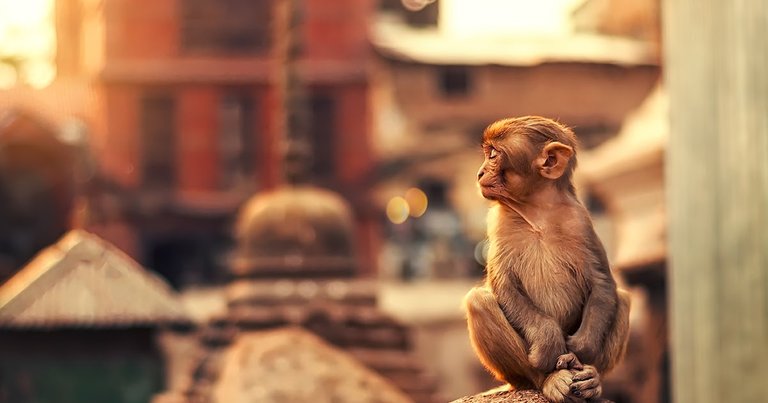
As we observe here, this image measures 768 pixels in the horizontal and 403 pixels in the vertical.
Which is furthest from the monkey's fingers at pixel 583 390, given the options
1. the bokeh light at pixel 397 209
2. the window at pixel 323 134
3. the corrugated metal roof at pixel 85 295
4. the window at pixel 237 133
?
the bokeh light at pixel 397 209

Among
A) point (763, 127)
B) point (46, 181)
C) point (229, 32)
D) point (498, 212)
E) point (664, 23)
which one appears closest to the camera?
point (498, 212)

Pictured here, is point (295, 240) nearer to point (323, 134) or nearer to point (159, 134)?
point (323, 134)

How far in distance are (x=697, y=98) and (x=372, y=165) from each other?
66.6 ft

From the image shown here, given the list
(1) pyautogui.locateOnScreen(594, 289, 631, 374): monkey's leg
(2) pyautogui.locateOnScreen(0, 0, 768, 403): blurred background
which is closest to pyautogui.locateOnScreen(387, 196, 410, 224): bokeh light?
(2) pyautogui.locateOnScreen(0, 0, 768, 403): blurred background

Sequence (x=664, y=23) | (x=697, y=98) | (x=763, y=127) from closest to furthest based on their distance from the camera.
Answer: (x=763, y=127) → (x=697, y=98) → (x=664, y=23)

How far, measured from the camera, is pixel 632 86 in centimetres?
3222

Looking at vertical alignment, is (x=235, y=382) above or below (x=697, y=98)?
below

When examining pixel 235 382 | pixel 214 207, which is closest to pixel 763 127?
pixel 235 382

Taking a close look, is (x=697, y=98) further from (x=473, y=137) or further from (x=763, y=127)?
(x=473, y=137)

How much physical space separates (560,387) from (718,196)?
19.4ft

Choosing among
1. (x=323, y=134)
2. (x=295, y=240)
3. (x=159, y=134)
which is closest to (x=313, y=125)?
(x=323, y=134)

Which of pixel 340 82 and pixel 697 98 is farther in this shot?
pixel 340 82

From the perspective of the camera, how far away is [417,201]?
3256cm

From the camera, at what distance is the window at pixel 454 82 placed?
102 ft
